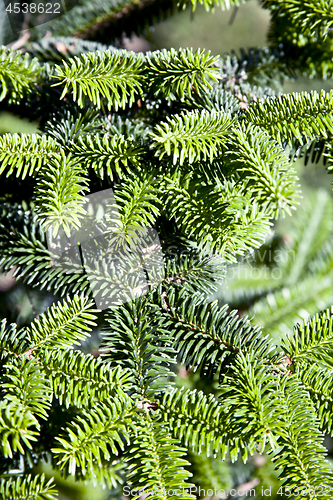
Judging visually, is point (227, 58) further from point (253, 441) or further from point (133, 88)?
point (253, 441)

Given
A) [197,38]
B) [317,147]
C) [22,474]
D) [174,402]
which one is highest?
[197,38]

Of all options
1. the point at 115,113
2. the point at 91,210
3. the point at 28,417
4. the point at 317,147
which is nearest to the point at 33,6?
the point at 115,113

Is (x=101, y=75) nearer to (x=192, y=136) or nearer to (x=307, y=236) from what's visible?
(x=192, y=136)

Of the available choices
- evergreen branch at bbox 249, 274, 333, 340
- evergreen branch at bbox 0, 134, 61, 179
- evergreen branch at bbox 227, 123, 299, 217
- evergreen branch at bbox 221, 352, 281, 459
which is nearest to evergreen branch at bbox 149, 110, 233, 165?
evergreen branch at bbox 227, 123, 299, 217

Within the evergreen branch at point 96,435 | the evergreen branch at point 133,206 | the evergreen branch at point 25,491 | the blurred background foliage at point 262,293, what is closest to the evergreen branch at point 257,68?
the blurred background foliage at point 262,293

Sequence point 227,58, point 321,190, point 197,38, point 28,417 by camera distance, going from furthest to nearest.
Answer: point 197,38
point 321,190
point 227,58
point 28,417

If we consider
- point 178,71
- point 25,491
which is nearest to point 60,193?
point 178,71

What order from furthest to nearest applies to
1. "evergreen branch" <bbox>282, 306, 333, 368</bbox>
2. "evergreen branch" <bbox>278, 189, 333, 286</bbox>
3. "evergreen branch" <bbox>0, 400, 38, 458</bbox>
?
"evergreen branch" <bbox>278, 189, 333, 286</bbox>, "evergreen branch" <bbox>282, 306, 333, 368</bbox>, "evergreen branch" <bbox>0, 400, 38, 458</bbox>

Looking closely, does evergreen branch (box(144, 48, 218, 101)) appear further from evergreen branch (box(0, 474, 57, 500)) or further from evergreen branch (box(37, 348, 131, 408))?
evergreen branch (box(0, 474, 57, 500))

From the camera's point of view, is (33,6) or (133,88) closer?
(133,88)
